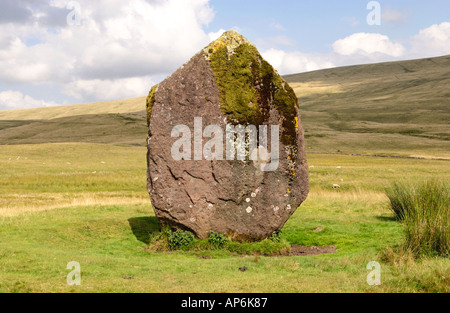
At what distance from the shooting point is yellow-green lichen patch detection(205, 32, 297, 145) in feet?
48.8

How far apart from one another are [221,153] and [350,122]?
4046 inches

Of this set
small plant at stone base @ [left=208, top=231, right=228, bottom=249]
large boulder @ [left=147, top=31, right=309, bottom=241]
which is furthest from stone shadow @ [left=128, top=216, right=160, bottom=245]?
small plant at stone base @ [left=208, top=231, right=228, bottom=249]

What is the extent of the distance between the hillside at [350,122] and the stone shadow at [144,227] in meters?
50.4

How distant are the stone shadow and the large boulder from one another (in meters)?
1.66

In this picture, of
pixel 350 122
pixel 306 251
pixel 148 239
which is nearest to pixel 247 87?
pixel 306 251

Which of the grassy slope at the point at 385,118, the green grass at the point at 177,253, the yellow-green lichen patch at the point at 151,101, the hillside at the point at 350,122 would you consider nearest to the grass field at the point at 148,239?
the green grass at the point at 177,253

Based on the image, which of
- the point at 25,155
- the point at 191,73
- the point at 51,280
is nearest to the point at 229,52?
the point at 191,73

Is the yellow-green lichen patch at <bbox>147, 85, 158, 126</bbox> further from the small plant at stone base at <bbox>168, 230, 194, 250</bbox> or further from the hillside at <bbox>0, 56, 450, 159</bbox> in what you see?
the hillside at <bbox>0, 56, 450, 159</bbox>

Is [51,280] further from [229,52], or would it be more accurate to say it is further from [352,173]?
[352,173]

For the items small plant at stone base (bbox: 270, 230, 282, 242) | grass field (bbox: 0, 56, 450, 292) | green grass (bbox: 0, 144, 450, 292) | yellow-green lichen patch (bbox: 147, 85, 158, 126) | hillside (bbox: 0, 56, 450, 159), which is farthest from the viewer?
hillside (bbox: 0, 56, 450, 159)

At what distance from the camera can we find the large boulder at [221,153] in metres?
14.7

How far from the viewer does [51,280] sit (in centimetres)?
989

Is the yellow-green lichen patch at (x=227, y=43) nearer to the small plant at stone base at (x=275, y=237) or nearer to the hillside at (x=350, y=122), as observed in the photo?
the small plant at stone base at (x=275, y=237)
